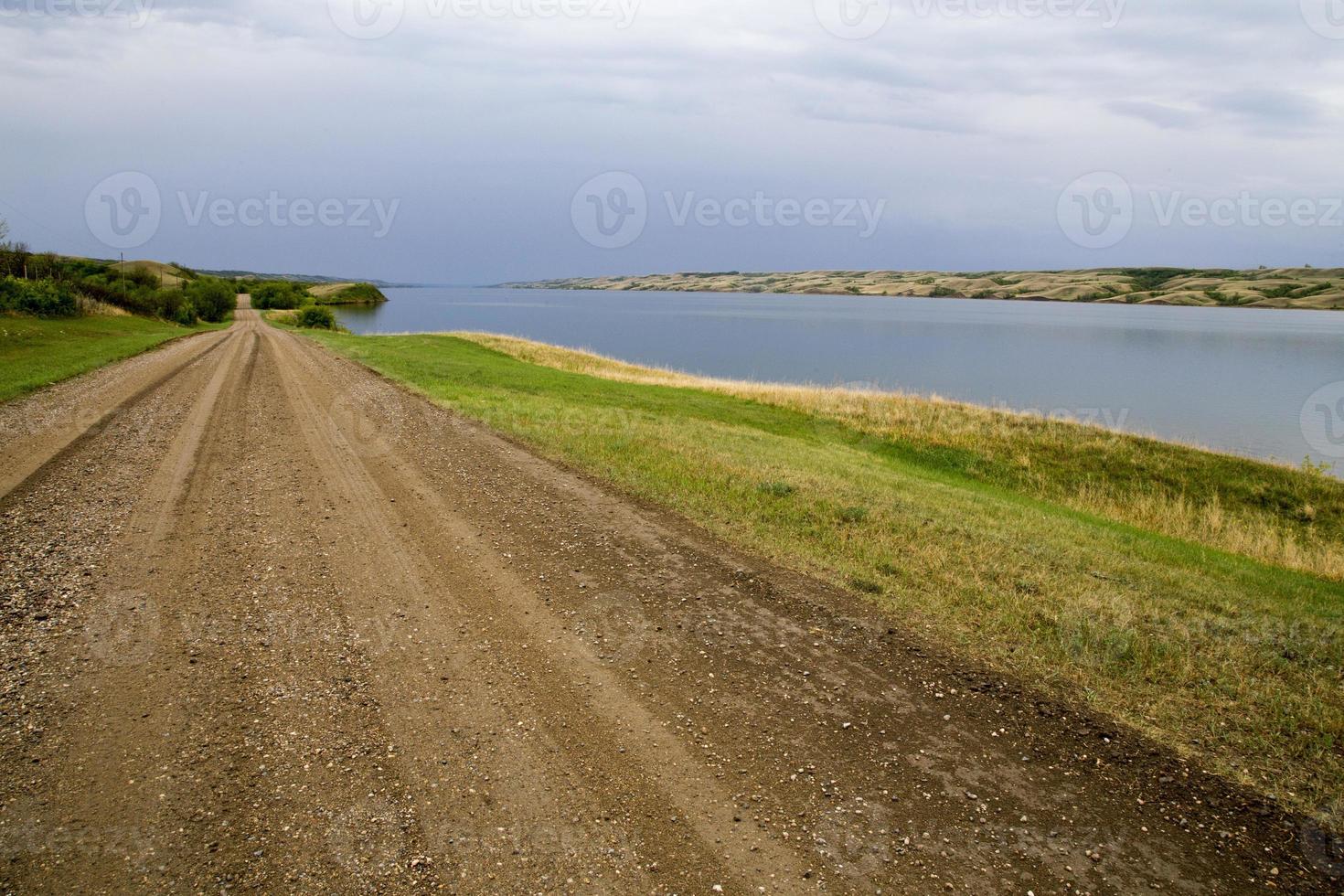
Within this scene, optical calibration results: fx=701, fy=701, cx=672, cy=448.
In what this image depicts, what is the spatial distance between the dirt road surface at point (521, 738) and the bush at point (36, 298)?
40958mm

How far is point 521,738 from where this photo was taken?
4828mm

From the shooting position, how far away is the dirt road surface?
3.80 metres

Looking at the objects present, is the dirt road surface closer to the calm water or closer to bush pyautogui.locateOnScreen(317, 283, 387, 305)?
the calm water

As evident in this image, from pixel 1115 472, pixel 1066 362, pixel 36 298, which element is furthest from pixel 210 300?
pixel 1066 362

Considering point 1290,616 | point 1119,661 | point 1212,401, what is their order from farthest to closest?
point 1212,401 < point 1290,616 < point 1119,661

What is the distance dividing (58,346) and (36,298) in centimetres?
1260

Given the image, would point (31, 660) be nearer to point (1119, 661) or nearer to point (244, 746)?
point (244, 746)

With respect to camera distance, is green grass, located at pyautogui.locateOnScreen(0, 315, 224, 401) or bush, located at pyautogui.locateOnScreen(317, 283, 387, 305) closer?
green grass, located at pyautogui.locateOnScreen(0, 315, 224, 401)

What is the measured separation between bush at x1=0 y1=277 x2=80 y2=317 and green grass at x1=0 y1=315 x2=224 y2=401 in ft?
2.29

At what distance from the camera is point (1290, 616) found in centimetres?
938

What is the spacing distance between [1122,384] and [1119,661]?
2108 inches

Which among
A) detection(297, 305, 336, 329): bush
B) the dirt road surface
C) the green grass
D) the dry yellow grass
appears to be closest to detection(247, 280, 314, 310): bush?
detection(297, 305, 336, 329): bush

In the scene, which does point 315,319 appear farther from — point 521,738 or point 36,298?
point 521,738

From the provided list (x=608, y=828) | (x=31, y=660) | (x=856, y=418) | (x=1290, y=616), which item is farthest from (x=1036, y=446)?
(x=31, y=660)
